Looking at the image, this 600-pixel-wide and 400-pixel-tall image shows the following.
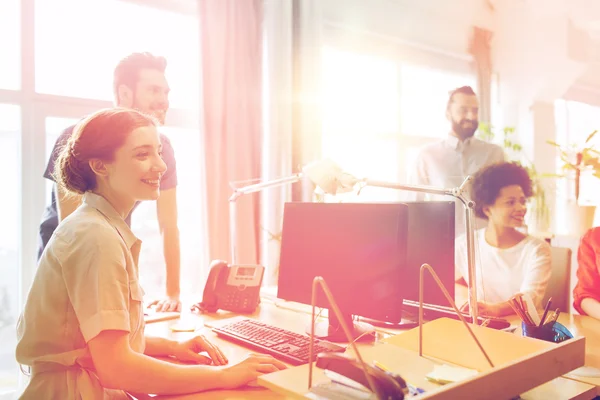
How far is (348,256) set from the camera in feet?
4.68

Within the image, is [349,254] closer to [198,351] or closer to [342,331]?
[342,331]

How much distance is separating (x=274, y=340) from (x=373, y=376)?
70 cm

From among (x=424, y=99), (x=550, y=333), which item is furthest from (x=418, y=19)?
(x=550, y=333)

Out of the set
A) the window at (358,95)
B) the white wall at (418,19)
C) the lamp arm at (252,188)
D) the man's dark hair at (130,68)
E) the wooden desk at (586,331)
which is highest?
the white wall at (418,19)

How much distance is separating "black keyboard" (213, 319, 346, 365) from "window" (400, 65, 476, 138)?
300 cm

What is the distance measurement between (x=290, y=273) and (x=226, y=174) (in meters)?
1.54

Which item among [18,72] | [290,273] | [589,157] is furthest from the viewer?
[589,157]

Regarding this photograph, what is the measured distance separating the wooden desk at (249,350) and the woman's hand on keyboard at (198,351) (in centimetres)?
4

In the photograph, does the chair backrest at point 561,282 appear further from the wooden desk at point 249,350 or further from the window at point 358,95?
the window at point 358,95

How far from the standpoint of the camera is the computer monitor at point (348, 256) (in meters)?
1.33

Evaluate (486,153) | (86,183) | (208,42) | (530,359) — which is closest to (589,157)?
(486,153)

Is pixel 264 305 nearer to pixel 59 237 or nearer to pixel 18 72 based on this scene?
pixel 59 237

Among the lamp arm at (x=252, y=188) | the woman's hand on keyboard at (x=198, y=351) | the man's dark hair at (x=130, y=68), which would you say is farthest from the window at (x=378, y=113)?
the woman's hand on keyboard at (x=198, y=351)

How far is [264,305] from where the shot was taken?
6.88 ft
